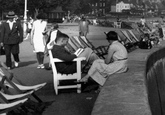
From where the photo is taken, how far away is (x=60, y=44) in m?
9.05

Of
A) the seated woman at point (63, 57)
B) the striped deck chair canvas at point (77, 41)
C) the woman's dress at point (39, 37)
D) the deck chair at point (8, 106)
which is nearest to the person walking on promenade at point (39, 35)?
the woman's dress at point (39, 37)

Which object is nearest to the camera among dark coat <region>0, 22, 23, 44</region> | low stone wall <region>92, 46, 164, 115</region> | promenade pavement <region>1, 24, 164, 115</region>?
low stone wall <region>92, 46, 164, 115</region>

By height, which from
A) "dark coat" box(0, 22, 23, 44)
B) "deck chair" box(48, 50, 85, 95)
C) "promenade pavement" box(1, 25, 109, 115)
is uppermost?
"dark coat" box(0, 22, 23, 44)

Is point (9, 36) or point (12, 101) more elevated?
point (9, 36)

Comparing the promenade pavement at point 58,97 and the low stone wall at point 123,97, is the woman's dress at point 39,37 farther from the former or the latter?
the low stone wall at point 123,97

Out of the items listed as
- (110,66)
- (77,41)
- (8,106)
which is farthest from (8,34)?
(8,106)

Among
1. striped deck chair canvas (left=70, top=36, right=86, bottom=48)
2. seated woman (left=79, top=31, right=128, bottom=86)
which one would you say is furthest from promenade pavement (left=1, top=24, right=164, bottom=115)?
striped deck chair canvas (left=70, top=36, right=86, bottom=48)

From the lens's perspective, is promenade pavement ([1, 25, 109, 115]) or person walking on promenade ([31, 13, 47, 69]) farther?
person walking on promenade ([31, 13, 47, 69])

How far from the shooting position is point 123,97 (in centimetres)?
586

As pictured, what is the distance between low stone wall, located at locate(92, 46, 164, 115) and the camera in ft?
16.5

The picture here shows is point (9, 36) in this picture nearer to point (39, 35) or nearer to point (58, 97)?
point (39, 35)

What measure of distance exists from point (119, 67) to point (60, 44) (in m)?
1.35

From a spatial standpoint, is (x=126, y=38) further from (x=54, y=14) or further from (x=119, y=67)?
(x=54, y=14)

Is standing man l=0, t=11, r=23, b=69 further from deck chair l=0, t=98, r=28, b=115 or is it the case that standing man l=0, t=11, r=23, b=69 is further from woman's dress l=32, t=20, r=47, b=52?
deck chair l=0, t=98, r=28, b=115
